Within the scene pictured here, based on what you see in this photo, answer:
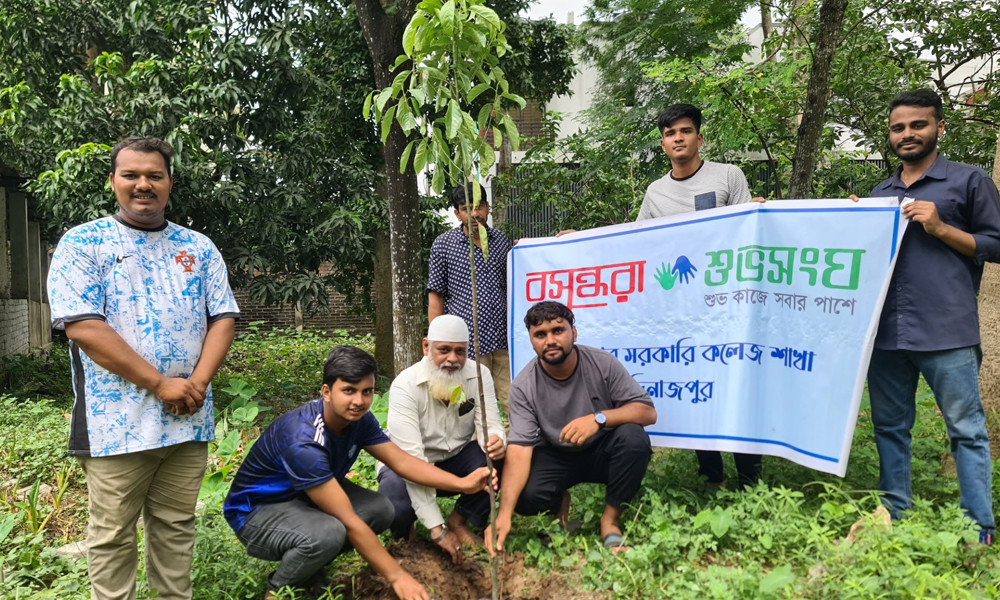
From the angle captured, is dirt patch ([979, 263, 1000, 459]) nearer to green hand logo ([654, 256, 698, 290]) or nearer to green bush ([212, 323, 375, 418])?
green hand logo ([654, 256, 698, 290])

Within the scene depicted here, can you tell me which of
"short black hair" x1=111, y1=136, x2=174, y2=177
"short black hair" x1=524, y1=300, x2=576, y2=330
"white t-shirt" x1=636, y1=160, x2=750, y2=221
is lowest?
"short black hair" x1=524, y1=300, x2=576, y2=330

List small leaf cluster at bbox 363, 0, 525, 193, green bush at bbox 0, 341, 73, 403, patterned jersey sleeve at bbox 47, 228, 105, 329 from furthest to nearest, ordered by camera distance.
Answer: green bush at bbox 0, 341, 73, 403
patterned jersey sleeve at bbox 47, 228, 105, 329
small leaf cluster at bbox 363, 0, 525, 193

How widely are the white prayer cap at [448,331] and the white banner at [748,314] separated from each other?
99cm

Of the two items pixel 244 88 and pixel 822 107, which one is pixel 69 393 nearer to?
pixel 244 88

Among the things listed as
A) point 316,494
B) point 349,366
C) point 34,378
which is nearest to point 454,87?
point 349,366

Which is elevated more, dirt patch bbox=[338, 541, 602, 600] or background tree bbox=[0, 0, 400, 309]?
background tree bbox=[0, 0, 400, 309]

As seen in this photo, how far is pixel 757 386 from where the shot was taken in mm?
3430

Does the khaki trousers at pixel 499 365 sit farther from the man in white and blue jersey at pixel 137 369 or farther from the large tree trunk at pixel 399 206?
the man in white and blue jersey at pixel 137 369

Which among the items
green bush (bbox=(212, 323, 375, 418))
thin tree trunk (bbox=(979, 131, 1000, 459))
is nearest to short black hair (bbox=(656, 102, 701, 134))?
thin tree trunk (bbox=(979, 131, 1000, 459))

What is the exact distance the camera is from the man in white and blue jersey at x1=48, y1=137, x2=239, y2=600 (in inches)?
101

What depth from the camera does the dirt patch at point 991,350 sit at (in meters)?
3.91

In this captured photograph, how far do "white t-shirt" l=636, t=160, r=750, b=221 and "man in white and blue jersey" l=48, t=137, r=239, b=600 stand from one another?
2248 mm

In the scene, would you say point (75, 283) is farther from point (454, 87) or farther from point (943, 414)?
point (943, 414)

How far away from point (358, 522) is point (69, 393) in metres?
6.81
